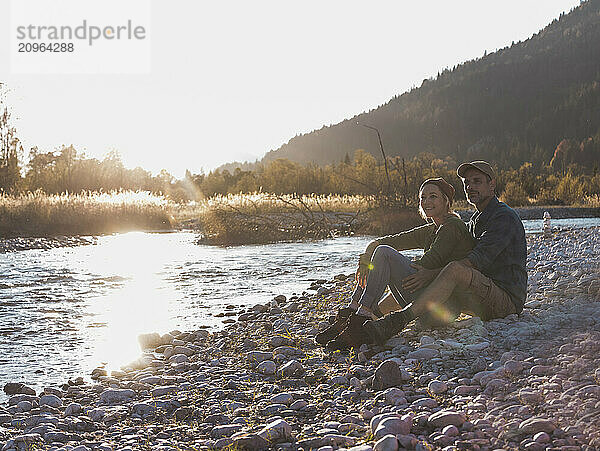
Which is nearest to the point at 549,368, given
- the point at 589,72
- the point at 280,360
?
the point at 280,360

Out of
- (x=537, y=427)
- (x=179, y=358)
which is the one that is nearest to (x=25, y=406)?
(x=179, y=358)

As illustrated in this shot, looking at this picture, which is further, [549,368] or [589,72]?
[589,72]

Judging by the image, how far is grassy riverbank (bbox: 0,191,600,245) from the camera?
58.8 feet

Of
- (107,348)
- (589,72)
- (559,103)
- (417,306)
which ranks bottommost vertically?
(107,348)

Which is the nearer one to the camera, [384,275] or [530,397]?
[530,397]

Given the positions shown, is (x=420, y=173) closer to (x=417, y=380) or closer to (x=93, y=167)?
(x=417, y=380)

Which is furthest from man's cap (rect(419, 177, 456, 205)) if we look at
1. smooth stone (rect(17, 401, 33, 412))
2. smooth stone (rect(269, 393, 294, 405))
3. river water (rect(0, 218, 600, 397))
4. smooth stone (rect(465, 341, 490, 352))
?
smooth stone (rect(17, 401, 33, 412))

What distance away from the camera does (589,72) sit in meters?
117

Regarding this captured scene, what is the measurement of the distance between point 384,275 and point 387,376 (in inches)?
45.3

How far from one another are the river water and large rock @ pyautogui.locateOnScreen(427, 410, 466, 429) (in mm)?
2793

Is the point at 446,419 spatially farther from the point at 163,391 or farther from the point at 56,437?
the point at 56,437

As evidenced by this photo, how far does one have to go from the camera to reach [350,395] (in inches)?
132

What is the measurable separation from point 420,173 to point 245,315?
49.6 ft

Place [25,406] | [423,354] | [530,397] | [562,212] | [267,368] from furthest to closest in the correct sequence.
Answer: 1. [562,212]
2. [267,368]
3. [423,354]
4. [25,406]
5. [530,397]
